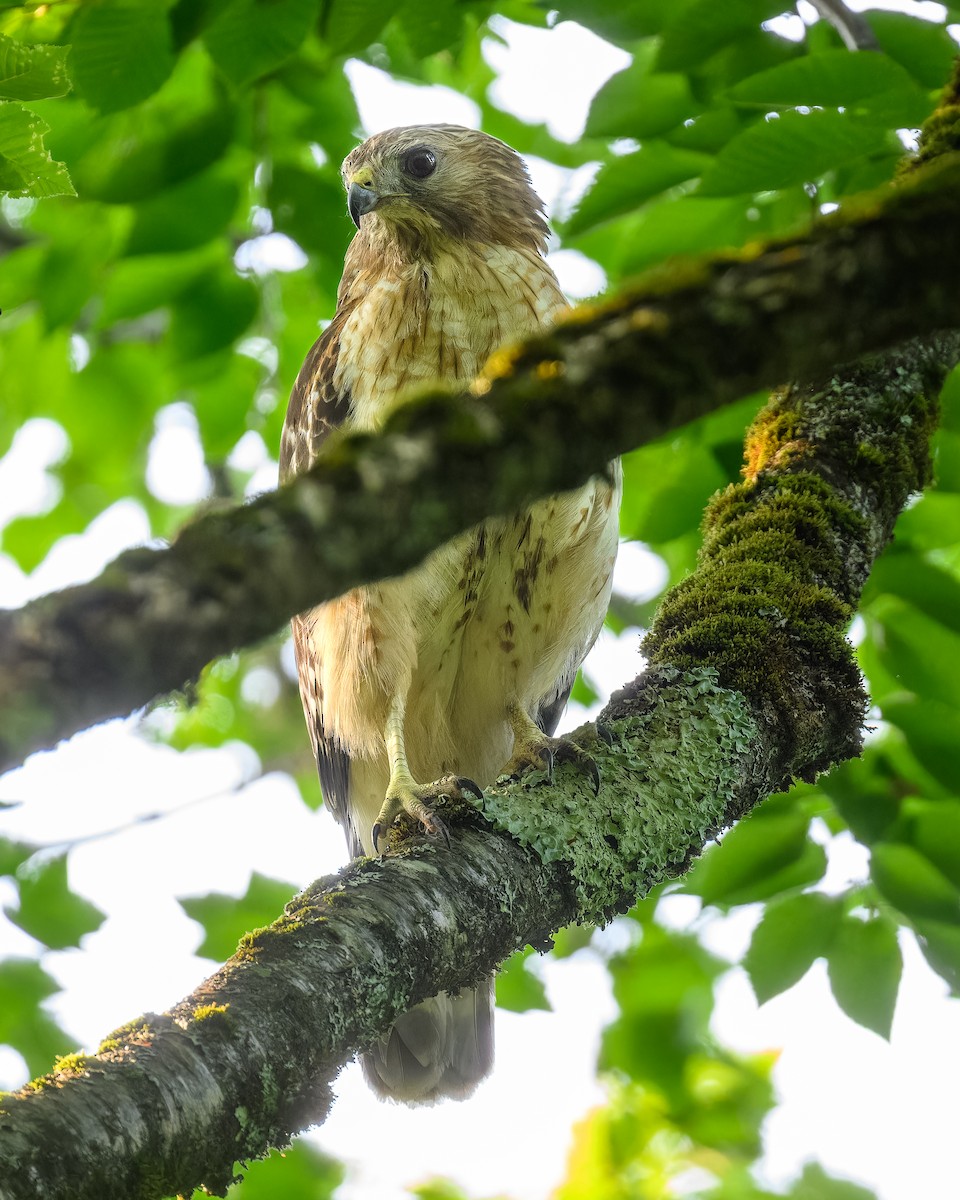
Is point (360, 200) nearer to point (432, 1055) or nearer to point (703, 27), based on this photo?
point (703, 27)

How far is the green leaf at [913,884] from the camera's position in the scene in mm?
2662

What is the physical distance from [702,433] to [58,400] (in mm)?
2618

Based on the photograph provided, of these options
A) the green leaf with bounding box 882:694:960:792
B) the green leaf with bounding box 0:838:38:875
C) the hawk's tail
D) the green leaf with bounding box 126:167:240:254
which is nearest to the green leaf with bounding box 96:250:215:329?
the green leaf with bounding box 126:167:240:254

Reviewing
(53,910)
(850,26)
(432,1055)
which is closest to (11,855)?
(53,910)

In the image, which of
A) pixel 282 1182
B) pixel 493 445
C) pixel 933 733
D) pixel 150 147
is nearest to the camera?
pixel 493 445

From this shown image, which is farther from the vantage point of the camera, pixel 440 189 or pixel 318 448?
pixel 440 189

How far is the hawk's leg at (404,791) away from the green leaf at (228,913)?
20.7 inches

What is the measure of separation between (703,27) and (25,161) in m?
1.70

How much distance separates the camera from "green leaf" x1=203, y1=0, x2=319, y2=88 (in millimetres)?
2639

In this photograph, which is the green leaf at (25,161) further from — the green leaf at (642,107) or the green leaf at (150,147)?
the green leaf at (642,107)

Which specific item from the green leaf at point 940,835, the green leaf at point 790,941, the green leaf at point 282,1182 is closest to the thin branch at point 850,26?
the green leaf at point 940,835

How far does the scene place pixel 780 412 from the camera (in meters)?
2.97

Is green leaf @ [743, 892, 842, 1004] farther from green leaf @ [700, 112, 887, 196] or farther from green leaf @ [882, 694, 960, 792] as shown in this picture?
green leaf @ [700, 112, 887, 196]

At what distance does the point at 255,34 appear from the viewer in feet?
8.70
